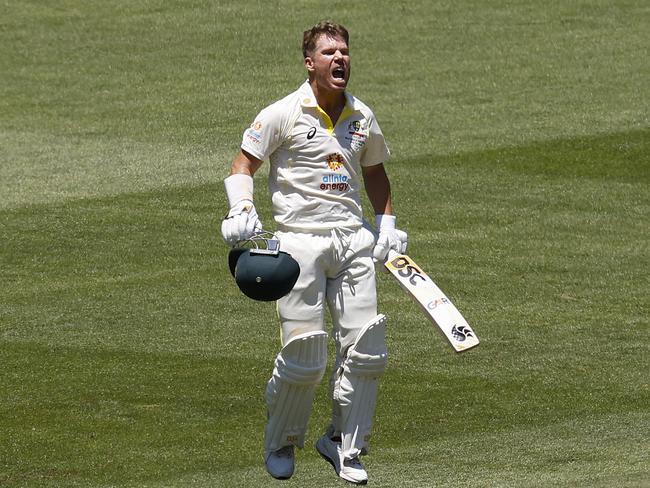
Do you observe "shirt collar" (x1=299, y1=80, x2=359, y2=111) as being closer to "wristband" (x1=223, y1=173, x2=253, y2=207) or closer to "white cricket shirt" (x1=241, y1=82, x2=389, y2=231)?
"white cricket shirt" (x1=241, y1=82, x2=389, y2=231)

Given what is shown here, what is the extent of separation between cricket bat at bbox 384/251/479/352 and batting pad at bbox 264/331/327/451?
62 cm

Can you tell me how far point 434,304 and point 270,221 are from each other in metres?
7.45

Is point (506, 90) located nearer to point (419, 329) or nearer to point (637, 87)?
point (637, 87)

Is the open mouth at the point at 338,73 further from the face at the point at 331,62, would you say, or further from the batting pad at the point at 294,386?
the batting pad at the point at 294,386

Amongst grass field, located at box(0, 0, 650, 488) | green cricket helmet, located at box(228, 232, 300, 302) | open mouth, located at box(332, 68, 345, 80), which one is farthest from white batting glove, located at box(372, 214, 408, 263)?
grass field, located at box(0, 0, 650, 488)

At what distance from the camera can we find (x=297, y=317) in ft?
28.8

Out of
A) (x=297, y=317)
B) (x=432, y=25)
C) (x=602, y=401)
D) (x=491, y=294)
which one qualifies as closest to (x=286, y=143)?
(x=297, y=317)

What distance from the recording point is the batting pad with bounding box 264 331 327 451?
876 cm

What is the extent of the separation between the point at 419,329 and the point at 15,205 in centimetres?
575

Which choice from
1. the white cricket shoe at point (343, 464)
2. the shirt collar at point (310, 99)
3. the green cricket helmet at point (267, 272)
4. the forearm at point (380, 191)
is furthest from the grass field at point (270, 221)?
the shirt collar at point (310, 99)

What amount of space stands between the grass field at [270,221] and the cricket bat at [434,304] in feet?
5.25

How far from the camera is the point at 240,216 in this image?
8461 mm

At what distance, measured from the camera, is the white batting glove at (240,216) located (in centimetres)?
843

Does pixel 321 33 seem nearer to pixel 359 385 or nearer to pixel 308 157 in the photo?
pixel 308 157
